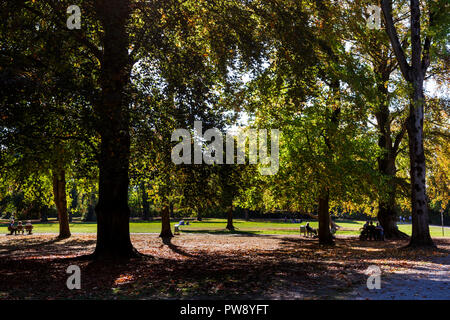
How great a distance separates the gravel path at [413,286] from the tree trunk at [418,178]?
6404 mm

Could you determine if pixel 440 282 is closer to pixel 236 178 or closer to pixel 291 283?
pixel 291 283

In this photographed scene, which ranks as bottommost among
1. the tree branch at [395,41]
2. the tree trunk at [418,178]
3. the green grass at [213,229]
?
the green grass at [213,229]

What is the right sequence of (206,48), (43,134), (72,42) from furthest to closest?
(206,48) → (43,134) → (72,42)

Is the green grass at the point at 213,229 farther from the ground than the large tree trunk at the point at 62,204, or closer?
closer

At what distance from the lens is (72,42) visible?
1053 centimetres

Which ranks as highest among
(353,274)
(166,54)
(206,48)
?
(206,48)

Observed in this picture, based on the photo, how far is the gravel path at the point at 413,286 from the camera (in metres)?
7.16

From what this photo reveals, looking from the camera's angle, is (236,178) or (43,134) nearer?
(43,134)

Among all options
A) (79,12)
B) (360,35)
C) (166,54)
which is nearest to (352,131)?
(360,35)

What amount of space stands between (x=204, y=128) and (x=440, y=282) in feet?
27.4

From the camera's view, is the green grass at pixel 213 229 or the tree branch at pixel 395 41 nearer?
the tree branch at pixel 395 41

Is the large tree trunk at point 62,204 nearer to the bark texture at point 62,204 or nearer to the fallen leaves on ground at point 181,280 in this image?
the bark texture at point 62,204

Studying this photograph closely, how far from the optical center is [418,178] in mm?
17062

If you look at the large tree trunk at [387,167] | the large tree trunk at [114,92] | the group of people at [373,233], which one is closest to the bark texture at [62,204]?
the large tree trunk at [114,92]
